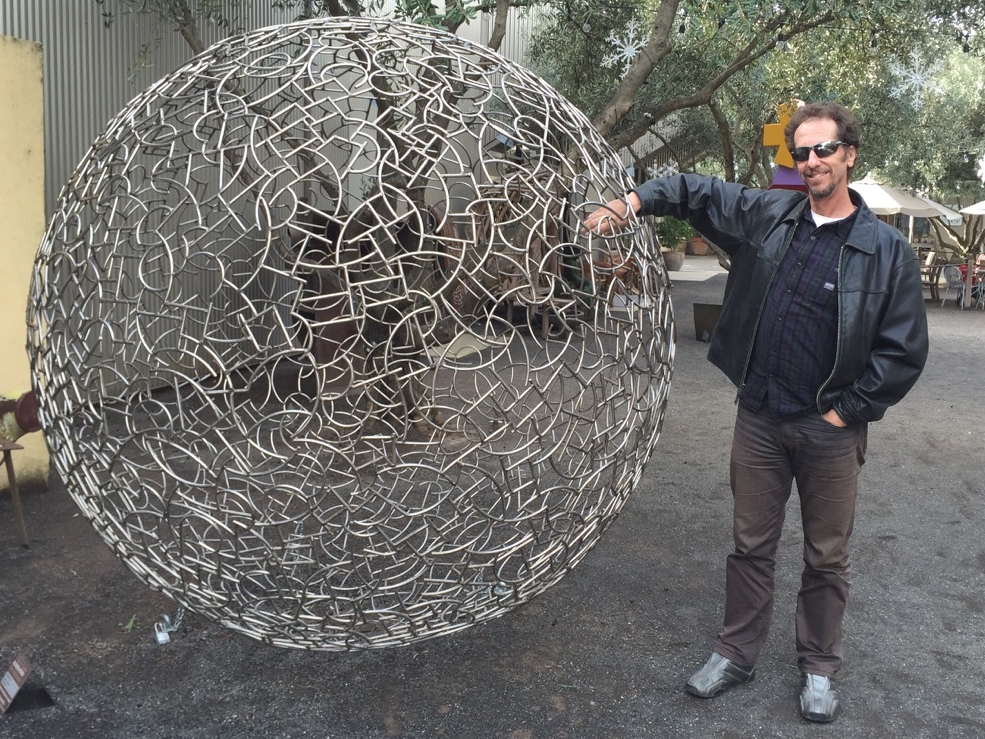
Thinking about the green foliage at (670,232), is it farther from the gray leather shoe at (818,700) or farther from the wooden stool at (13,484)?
the gray leather shoe at (818,700)

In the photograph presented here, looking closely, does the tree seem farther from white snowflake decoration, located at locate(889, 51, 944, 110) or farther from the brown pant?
the brown pant

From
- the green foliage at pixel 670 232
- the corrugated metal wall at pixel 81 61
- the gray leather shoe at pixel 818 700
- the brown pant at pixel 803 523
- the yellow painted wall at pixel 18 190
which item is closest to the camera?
the brown pant at pixel 803 523

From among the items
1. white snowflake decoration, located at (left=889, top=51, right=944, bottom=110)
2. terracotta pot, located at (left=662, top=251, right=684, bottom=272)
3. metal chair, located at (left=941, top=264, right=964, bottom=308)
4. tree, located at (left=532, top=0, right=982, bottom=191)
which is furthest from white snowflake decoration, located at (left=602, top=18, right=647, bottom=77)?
terracotta pot, located at (left=662, top=251, right=684, bottom=272)

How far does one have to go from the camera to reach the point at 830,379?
2.97m

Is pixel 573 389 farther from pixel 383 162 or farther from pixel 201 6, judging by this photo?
pixel 383 162

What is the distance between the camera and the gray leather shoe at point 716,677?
331 cm

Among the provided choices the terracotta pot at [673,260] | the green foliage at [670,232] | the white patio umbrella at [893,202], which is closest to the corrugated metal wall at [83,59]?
the white patio umbrella at [893,202]

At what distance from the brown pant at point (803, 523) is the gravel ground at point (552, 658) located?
0.71ft

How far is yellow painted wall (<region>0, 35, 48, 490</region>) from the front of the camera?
4.75 m

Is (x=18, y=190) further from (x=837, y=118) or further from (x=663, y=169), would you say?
(x=663, y=169)

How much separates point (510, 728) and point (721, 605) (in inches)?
53.5

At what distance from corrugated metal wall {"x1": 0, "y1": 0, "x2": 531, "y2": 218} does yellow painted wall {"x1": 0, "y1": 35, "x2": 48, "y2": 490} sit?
154 cm

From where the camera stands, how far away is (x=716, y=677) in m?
3.34

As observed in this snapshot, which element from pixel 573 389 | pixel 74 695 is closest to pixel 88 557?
pixel 74 695
